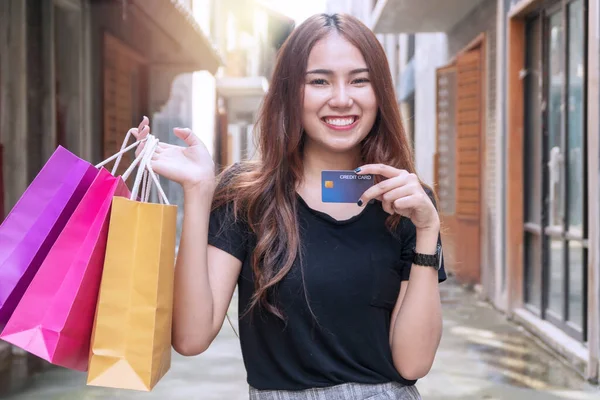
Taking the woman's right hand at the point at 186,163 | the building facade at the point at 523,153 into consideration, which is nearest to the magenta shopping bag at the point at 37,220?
the woman's right hand at the point at 186,163

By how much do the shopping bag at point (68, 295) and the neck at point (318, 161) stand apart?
558 mm

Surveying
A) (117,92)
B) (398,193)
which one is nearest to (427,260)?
(398,193)

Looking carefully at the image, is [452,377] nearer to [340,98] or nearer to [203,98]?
[340,98]

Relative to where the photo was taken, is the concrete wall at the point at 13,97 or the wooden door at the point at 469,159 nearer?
the concrete wall at the point at 13,97

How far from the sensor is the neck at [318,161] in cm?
186

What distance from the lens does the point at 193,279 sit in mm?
1590

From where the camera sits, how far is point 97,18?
7.27 m

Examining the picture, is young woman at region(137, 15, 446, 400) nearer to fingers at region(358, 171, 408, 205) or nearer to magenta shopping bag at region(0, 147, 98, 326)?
fingers at region(358, 171, 408, 205)

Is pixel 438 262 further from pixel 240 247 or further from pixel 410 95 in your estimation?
pixel 410 95

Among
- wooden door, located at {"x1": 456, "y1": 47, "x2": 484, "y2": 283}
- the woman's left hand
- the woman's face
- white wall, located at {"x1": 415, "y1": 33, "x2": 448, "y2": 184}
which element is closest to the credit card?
the woman's left hand

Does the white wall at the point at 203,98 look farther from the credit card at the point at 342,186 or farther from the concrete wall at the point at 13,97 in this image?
the credit card at the point at 342,186

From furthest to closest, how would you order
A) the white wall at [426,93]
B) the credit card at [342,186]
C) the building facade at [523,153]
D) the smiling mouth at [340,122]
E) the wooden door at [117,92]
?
the white wall at [426,93] → the wooden door at [117,92] → the building facade at [523,153] → the smiling mouth at [340,122] → the credit card at [342,186]

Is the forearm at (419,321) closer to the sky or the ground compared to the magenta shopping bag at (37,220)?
closer to the ground

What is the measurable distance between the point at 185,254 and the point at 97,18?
620cm
